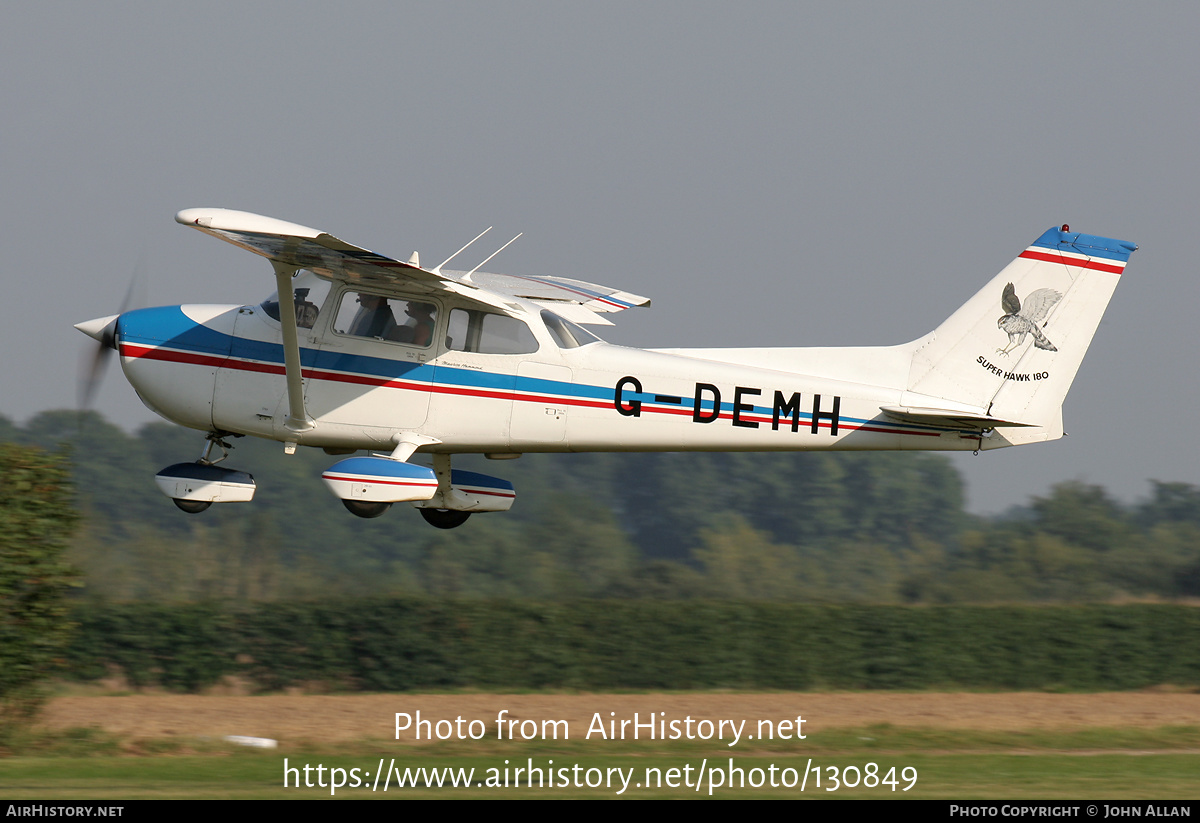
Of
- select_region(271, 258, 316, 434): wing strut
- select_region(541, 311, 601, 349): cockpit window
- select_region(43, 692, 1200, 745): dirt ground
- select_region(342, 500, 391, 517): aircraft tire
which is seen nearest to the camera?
select_region(271, 258, 316, 434): wing strut

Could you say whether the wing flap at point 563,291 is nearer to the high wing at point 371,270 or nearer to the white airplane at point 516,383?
the high wing at point 371,270

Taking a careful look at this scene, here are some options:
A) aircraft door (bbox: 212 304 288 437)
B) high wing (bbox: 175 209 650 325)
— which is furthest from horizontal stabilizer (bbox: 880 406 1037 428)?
aircraft door (bbox: 212 304 288 437)

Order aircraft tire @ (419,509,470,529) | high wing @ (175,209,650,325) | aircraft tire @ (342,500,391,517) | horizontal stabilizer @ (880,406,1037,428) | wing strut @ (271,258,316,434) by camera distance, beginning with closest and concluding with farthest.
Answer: high wing @ (175,209,650,325), wing strut @ (271,258,316,434), aircraft tire @ (342,500,391,517), horizontal stabilizer @ (880,406,1037,428), aircraft tire @ (419,509,470,529)

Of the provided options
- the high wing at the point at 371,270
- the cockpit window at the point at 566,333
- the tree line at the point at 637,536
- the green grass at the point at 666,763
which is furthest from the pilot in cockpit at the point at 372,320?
the green grass at the point at 666,763

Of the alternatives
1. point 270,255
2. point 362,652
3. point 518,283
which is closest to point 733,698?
point 362,652

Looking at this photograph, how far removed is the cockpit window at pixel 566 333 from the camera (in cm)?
1116

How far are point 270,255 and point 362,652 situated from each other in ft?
39.0

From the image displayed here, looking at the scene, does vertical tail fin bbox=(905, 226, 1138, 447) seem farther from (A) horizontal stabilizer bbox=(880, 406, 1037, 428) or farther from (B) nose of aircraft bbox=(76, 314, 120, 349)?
(B) nose of aircraft bbox=(76, 314, 120, 349)

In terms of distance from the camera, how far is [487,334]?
36.2 feet

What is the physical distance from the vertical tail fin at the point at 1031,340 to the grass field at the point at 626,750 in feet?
11.3

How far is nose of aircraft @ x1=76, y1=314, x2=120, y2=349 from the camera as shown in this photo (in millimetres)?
11664

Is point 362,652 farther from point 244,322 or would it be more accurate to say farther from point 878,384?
point 878,384

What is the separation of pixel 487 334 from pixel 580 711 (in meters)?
9.11

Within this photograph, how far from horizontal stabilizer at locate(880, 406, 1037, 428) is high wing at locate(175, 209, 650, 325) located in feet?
10.9
